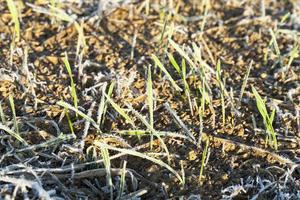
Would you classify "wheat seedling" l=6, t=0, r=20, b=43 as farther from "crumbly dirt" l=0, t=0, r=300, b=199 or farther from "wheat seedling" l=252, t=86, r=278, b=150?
"wheat seedling" l=252, t=86, r=278, b=150

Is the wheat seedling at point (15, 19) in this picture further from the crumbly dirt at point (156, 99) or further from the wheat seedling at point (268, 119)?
the wheat seedling at point (268, 119)

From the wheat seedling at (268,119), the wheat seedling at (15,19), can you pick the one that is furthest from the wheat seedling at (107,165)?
the wheat seedling at (15,19)

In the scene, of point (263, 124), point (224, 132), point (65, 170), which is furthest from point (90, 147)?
point (263, 124)

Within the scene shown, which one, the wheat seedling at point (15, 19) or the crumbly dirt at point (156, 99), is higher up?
the wheat seedling at point (15, 19)

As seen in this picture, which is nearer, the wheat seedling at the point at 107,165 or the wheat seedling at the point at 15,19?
the wheat seedling at the point at 107,165

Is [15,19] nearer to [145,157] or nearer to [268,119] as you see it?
[145,157]

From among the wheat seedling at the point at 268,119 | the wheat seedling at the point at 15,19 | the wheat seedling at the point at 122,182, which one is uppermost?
the wheat seedling at the point at 15,19

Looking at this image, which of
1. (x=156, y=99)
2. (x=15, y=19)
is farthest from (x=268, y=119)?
(x=15, y=19)

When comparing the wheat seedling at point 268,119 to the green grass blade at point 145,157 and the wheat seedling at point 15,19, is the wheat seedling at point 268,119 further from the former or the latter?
the wheat seedling at point 15,19

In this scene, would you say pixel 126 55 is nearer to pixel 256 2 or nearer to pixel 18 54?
pixel 18 54

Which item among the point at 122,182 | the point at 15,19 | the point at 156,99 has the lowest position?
the point at 122,182
